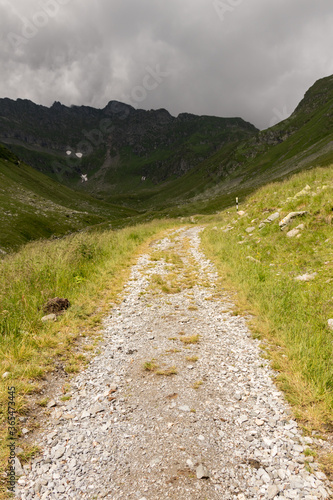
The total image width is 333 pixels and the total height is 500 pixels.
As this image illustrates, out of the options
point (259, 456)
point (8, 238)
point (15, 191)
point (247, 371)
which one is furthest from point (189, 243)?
point (15, 191)

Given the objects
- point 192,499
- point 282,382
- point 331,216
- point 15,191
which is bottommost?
point 282,382

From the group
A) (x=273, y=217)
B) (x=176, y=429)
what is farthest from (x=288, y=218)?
(x=176, y=429)

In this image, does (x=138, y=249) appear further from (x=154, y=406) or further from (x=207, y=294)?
(x=154, y=406)

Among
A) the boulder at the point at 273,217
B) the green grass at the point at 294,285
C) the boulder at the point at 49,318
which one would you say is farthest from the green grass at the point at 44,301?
the boulder at the point at 273,217

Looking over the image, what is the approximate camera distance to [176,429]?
4598 millimetres

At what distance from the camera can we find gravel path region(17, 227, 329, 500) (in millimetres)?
3650

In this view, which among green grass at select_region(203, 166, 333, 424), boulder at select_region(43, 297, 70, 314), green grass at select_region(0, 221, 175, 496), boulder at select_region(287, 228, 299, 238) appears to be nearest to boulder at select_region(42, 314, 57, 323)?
green grass at select_region(0, 221, 175, 496)

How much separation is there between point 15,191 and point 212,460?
151162mm

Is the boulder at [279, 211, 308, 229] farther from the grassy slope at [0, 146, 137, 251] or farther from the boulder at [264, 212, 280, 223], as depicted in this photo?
the grassy slope at [0, 146, 137, 251]

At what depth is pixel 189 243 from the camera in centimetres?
2389

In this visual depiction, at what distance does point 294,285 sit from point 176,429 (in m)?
7.05

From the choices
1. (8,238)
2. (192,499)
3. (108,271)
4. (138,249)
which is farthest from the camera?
(8,238)

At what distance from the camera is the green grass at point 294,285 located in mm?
5238

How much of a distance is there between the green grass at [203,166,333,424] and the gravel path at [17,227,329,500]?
593 millimetres
